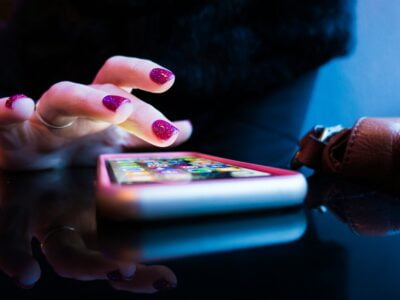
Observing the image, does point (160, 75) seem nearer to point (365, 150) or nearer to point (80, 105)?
point (80, 105)

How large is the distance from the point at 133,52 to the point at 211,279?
0.62 meters

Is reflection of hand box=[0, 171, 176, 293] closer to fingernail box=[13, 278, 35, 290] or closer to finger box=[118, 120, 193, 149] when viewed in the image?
fingernail box=[13, 278, 35, 290]

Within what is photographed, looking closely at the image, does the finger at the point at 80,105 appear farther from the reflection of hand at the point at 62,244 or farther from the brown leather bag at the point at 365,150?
the brown leather bag at the point at 365,150

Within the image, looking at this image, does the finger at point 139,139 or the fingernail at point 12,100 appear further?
the finger at point 139,139

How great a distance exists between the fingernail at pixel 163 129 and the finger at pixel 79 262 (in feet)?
→ 0.48

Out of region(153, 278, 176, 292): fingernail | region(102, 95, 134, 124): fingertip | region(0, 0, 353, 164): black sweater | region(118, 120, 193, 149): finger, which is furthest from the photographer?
region(0, 0, 353, 164): black sweater

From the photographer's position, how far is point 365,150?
1.11 feet

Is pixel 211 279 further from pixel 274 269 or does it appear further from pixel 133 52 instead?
pixel 133 52

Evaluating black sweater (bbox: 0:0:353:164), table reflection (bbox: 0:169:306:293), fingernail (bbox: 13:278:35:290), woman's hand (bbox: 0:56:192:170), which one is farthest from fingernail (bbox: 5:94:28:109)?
black sweater (bbox: 0:0:353:164)

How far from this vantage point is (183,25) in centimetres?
66

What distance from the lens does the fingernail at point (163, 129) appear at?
1.07ft

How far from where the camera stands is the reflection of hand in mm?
146

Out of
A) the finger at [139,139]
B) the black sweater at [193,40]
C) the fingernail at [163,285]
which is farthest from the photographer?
the black sweater at [193,40]

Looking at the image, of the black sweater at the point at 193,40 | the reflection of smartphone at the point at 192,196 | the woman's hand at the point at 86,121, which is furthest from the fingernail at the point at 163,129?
the black sweater at the point at 193,40
